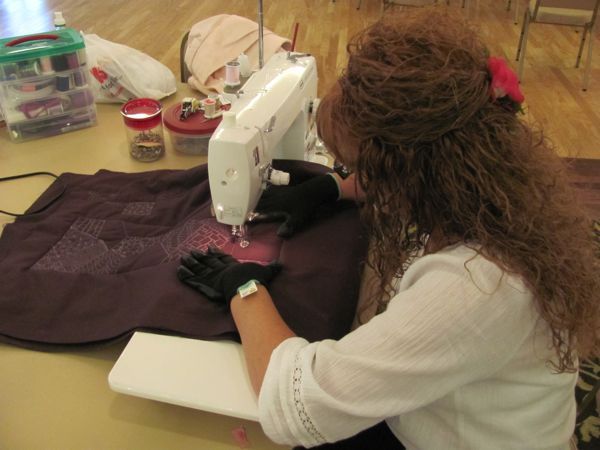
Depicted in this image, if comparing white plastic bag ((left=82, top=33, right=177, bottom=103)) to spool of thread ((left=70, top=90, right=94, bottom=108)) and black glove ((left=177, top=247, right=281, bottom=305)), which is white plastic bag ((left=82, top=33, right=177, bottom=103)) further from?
black glove ((left=177, top=247, right=281, bottom=305))

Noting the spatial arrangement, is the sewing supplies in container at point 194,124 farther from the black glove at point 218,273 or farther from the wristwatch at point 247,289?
the wristwatch at point 247,289

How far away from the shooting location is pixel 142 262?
1170 millimetres

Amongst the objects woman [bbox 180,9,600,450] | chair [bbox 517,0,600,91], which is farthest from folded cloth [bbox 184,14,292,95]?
chair [bbox 517,0,600,91]

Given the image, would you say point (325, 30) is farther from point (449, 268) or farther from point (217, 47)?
point (449, 268)

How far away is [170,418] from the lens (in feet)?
2.96

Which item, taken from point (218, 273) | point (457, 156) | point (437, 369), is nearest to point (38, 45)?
point (218, 273)

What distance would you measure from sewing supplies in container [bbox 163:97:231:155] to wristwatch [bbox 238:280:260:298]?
0.74 meters

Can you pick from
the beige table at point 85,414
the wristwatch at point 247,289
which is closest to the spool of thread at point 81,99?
the beige table at point 85,414

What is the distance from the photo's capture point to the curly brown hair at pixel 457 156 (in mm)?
727

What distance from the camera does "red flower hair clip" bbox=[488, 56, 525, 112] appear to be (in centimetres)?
74

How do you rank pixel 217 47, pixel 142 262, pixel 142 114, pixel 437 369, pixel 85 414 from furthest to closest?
pixel 217 47
pixel 142 114
pixel 142 262
pixel 85 414
pixel 437 369

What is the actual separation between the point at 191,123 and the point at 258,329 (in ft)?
2.94

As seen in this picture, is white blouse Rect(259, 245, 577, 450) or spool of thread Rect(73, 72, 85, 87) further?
spool of thread Rect(73, 72, 85, 87)

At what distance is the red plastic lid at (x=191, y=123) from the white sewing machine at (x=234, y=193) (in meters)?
0.27
